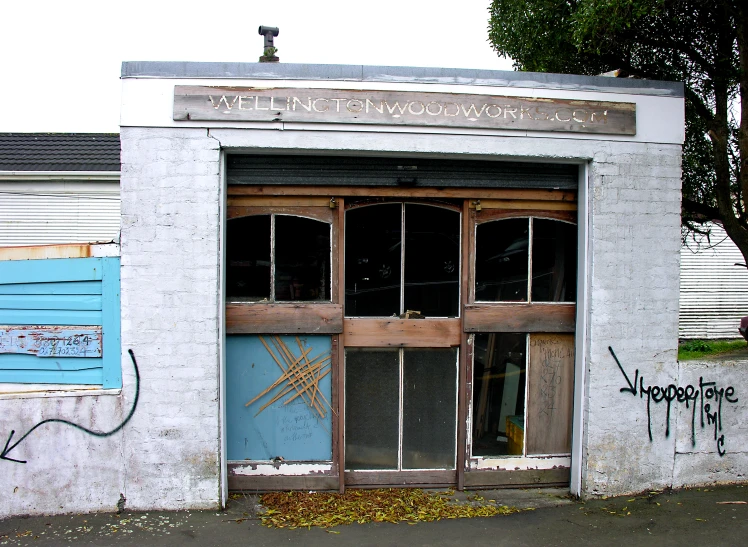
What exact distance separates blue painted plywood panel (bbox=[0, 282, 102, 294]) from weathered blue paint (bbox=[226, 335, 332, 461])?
51.8 inches

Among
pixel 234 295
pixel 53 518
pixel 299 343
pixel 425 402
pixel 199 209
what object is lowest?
pixel 53 518

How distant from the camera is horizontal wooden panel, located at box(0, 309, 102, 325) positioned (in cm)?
573

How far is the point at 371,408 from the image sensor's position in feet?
20.4

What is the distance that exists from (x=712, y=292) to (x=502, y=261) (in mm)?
10842

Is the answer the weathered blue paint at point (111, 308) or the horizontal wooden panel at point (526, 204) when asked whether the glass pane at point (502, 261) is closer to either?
the horizontal wooden panel at point (526, 204)

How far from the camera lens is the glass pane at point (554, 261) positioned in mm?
6336

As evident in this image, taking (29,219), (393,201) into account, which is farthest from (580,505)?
(29,219)

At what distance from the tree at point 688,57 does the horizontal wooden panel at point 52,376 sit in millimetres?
5714

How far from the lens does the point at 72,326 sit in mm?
5734

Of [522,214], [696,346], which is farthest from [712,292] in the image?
[522,214]

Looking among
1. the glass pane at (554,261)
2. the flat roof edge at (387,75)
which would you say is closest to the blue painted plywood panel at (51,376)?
the flat roof edge at (387,75)

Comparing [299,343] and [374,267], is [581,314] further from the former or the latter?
[299,343]

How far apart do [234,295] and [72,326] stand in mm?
1472

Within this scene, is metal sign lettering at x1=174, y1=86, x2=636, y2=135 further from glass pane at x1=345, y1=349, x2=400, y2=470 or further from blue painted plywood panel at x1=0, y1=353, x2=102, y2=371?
blue painted plywood panel at x1=0, y1=353, x2=102, y2=371
